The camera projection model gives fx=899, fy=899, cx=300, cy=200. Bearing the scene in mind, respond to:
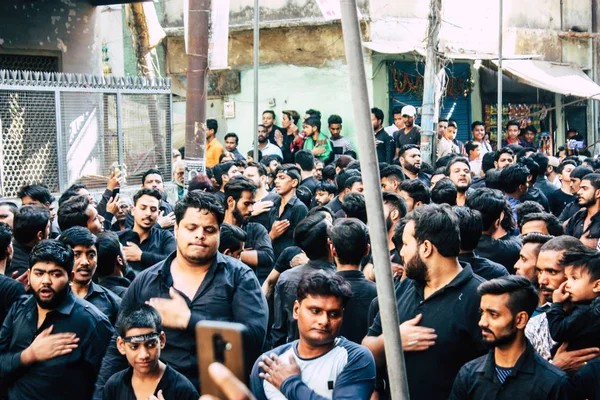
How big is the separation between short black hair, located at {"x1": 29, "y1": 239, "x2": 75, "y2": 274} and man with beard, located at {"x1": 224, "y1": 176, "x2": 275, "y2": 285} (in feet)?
6.56

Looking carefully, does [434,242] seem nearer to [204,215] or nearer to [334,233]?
[334,233]

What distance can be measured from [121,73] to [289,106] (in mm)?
3674

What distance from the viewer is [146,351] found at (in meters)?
4.38

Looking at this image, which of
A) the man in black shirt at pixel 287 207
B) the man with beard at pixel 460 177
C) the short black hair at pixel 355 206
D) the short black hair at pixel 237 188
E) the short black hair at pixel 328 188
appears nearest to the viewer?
the short black hair at pixel 355 206

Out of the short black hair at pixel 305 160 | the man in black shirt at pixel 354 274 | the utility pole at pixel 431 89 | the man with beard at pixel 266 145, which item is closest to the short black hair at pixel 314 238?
the man in black shirt at pixel 354 274

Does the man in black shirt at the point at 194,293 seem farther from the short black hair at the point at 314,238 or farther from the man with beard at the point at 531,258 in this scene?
A: the man with beard at the point at 531,258

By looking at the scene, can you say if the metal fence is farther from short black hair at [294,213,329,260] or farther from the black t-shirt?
the black t-shirt

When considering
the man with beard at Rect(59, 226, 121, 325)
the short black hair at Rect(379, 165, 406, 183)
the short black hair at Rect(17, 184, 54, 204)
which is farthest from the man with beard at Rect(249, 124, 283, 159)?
the man with beard at Rect(59, 226, 121, 325)

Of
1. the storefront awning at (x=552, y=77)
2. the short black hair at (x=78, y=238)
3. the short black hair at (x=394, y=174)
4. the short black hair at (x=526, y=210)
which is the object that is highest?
the storefront awning at (x=552, y=77)

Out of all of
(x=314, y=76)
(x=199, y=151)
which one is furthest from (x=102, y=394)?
(x=314, y=76)

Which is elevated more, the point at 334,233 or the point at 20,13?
the point at 20,13

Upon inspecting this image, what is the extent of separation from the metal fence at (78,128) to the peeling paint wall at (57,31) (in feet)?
8.58

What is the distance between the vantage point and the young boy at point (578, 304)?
4.37 metres

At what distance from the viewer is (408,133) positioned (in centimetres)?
1452
